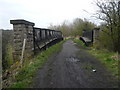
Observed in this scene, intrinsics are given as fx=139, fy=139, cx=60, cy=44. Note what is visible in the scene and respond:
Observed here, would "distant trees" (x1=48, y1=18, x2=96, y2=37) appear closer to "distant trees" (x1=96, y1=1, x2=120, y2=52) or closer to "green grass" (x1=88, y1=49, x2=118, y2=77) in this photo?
"distant trees" (x1=96, y1=1, x2=120, y2=52)

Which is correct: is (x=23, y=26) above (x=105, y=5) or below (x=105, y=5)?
below

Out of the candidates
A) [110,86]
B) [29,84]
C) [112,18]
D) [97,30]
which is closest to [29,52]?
[29,84]

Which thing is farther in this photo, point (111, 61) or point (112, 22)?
point (112, 22)

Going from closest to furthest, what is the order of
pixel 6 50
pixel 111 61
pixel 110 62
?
pixel 110 62
pixel 111 61
pixel 6 50

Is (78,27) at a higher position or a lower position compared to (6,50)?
higher

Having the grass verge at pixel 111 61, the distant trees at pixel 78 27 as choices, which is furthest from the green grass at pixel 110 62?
the distant trees at pixel 78 27

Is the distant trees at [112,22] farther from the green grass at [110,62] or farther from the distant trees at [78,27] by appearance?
the distant trees at [78,27]

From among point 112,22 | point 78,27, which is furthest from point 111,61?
point 78,27

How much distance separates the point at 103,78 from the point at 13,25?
4827 millimetres

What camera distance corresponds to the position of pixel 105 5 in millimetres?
9188

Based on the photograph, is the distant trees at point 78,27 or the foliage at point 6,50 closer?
the foliage at point 6,50

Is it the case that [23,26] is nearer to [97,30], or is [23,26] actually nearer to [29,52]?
[29,52]

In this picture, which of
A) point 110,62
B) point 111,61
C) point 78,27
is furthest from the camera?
point 78,27

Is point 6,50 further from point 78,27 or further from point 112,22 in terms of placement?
point 78,27
